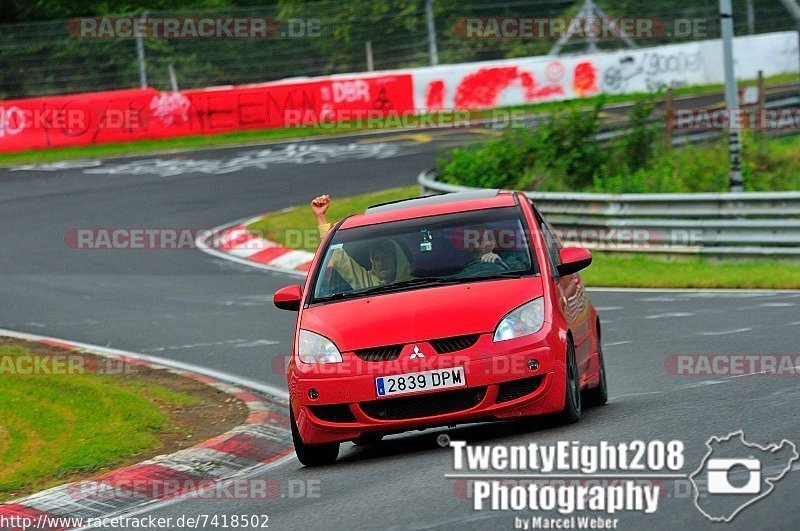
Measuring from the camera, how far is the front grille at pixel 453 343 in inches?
324

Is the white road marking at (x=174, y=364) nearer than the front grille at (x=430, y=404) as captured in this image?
No

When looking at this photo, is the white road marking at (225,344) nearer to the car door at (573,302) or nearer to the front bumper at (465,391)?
the car door at (573,302)

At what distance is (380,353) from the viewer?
27.3ft

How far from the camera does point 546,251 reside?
9164 mm

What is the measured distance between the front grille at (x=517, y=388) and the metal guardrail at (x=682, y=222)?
1056 cm

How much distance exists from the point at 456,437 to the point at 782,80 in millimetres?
35934

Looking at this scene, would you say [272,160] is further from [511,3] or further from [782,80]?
[782,80]

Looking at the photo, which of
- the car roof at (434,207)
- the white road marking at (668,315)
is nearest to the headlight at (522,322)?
the car roof at (434,207)

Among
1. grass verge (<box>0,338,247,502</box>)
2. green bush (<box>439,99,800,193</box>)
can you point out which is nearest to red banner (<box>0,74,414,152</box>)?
green bush (<box>439,99,800,193</box>)

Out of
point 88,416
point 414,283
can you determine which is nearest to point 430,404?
point 414,283

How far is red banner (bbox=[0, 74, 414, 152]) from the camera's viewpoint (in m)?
34.5

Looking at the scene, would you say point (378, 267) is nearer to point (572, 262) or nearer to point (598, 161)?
point (572, 262)

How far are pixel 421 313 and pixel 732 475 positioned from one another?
7.74 ft

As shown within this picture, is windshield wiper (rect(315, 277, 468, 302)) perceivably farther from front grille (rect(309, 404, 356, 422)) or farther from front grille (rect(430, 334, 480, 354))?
front grille (rect(309, 404, 356, 422))
